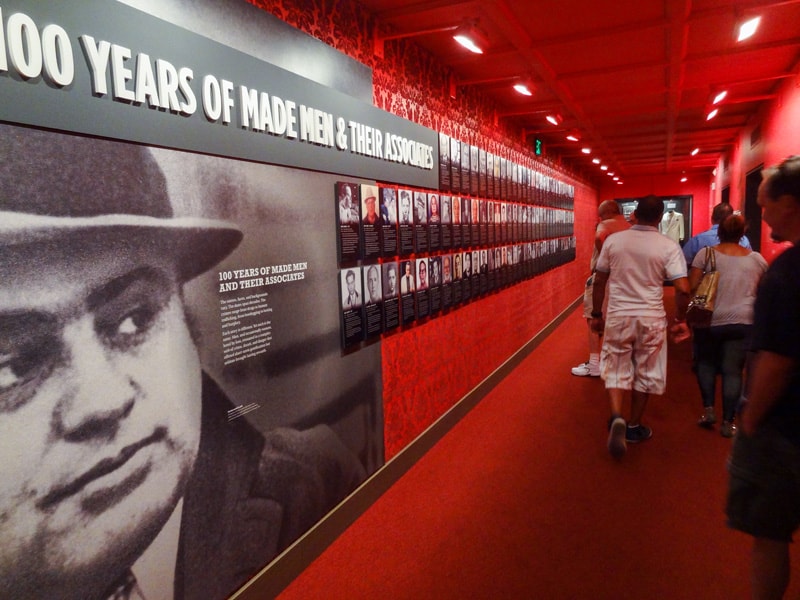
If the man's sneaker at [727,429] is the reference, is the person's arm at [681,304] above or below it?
above

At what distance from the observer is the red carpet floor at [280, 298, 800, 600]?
222 centimetres

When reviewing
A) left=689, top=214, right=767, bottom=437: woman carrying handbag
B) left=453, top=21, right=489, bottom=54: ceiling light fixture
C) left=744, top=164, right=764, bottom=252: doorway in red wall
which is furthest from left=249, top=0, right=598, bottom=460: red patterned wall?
left=744, top=164, right=764, bottom=252: doorway in red wall

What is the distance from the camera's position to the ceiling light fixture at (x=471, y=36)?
286 centimetres

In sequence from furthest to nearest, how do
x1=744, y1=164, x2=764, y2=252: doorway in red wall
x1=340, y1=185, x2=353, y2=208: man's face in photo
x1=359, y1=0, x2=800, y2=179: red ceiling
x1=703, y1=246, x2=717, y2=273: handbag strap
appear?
x1=744, y1=164, x2=764, y2=252: doorway in red wall → x1=703, y1=246, x2=717, y2=273: handbag strap → x1=359, y1=0, x2=800, y2=179: red ceiling → x1=340, y1=185, x2=353, y2=208: man's face in photo

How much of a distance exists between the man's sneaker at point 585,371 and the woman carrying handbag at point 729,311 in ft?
5.34

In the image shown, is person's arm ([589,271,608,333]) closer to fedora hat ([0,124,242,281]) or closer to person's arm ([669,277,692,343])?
person's arm ([669,277,692,343])

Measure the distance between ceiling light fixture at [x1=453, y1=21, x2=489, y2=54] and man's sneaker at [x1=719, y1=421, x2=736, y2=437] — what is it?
10.5 feet

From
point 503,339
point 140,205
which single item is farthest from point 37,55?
point 503,339

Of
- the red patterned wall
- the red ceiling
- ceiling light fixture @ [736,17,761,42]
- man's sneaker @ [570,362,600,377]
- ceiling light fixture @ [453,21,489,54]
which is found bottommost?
man's sneaker @ [570,362,600,377]

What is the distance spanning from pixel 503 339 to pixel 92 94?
450cm

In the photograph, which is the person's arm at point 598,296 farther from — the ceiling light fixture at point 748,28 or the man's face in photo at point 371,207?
the ceiling light fixture at point 748,28

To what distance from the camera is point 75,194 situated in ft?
4.65

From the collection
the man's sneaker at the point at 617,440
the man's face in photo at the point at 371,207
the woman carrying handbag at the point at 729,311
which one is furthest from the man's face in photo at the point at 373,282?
the woman carrying handbag at the point at 729,311

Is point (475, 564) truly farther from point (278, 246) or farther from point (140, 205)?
point (140, 205)
